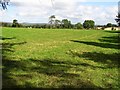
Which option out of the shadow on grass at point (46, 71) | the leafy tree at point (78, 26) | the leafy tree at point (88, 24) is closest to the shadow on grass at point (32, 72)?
the shadow on grass at point (46, 71)

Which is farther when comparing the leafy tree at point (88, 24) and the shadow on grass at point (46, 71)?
the leafy tree at point (88, 24)

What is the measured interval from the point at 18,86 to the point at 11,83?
0.53m

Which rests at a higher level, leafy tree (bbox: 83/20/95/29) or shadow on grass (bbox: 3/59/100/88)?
leafy tree (bbox: 83/20/95/29)

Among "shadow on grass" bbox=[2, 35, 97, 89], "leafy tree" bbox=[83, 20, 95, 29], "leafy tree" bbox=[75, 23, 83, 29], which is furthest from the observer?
"leafy tree" bbox=[83, 20, 95, 29]

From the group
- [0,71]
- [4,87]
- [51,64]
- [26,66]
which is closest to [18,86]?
[4,87]

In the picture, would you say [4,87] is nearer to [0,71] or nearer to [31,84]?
[31,84]

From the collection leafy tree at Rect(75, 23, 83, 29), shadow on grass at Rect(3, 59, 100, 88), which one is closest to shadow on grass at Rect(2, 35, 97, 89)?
shadow on grass at Rect(3, 59, 100, 88)

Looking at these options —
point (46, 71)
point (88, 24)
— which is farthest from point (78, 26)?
point (46, 71)

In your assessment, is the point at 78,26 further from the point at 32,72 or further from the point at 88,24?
the point at 32,72

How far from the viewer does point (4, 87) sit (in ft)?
33.9

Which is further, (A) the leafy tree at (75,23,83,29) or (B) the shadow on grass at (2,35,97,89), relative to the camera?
(A) the leafy tree at (75,23,83,29)

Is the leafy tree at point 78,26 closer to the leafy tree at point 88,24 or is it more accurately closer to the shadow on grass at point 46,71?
the leafy tree at point 88,24

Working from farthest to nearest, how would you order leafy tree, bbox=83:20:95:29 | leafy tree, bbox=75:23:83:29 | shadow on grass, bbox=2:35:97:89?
leafy tree, bbox=83:20:95:29 → leafy tree, bbox=75:23:83:29 → shadow on grass, bbox=2:35:97:89

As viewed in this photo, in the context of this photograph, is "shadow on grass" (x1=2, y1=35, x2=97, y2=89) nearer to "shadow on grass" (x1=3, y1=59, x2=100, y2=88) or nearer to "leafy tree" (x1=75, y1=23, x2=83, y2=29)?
"shadow on grass" (x1=3, y1=59, x2=100, y2=88)
